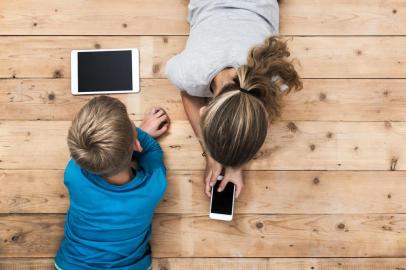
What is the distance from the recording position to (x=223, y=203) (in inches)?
45.5

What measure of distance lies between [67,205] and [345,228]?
0.83m

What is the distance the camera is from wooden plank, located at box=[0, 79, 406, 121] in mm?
1192

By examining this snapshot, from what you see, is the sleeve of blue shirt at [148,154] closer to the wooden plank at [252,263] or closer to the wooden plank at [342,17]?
the wooden plank at [252,263]

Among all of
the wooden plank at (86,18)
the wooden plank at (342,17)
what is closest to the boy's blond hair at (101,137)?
the wooden plank at (86,18)

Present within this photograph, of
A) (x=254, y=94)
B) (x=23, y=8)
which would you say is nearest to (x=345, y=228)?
(x=254, y=94)

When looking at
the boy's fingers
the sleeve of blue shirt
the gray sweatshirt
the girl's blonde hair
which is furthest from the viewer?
the boy's fingers

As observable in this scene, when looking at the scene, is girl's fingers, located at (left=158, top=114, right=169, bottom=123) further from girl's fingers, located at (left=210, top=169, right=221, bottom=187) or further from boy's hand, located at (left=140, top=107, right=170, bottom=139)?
girl's fingers, located at (left=210, top=169, right=221, bottom=187)

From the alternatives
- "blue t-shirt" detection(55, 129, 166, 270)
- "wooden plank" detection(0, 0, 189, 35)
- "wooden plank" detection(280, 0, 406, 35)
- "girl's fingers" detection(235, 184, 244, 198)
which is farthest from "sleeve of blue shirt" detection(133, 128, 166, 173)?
"wooden plank" detection(280, 0, 406, 35)

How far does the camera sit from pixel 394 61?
1229mm

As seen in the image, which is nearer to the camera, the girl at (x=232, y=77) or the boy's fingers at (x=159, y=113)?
the girl at (x=232, y=77)

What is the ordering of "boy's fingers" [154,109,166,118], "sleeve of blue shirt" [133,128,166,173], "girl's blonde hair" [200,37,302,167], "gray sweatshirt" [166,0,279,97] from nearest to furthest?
1. "girl's blonde hair" [200,37,302,167]
2. "gray sweatshirt" [166,0,279,97]
3. "sleeve of blue shirt" [133,128,166,173]
4. "boy's fingers" [154,109,166,118]

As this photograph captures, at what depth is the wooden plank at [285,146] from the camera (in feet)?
3.88

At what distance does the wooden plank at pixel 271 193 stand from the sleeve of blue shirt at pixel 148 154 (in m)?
0.12

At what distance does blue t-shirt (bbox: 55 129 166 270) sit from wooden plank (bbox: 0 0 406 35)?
359 millimetres
